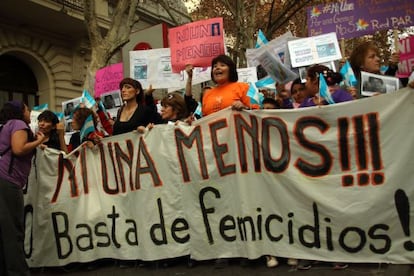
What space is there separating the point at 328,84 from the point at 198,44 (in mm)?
1948

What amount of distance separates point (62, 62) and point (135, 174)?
446 inches

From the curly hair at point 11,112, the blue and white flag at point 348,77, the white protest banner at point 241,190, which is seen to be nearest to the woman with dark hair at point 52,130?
the white protest banner at point 241,190

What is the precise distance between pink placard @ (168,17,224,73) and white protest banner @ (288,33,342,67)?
831 millimetres

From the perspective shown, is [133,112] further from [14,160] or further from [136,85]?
[14,160]

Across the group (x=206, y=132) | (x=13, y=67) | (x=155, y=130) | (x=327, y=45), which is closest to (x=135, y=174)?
(x=155, y=130)

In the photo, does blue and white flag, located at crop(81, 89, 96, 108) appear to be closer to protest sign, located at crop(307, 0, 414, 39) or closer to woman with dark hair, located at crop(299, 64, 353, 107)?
woman with dark hair, located at crop(299, 64, 353, 107)

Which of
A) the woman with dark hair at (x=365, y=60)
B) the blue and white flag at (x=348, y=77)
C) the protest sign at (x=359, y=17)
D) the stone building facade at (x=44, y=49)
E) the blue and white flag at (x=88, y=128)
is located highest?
the stone building facade at (x=44, y=49)

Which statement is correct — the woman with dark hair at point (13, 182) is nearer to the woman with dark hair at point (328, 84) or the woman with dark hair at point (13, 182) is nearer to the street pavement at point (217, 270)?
the street pavement at point (217, 270)

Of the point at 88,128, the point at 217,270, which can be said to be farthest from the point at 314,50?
the point at 217,270

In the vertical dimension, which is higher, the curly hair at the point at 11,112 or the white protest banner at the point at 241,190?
the curly hair at the point at 11,112

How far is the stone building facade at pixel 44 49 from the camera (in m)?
12.8

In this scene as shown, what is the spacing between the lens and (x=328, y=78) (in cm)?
395

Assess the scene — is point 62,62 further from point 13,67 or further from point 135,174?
point 135,174

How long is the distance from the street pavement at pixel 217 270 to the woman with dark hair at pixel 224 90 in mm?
1362
